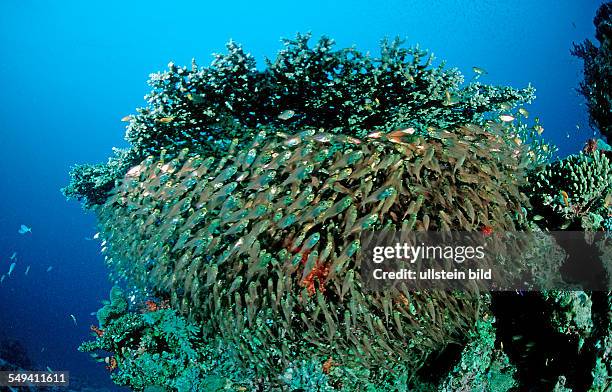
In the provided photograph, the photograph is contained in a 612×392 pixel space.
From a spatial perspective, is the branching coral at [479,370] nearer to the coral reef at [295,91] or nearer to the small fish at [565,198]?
the small fish at [565,198]

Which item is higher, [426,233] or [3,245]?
[3,245]

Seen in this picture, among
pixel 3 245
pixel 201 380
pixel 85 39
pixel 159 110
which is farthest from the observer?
pixel 85 39

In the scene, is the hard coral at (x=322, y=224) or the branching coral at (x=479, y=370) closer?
the hard coral at (x=322, y=224)

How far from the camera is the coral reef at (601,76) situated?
29.2 ft

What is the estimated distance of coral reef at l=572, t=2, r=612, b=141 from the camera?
8.89m

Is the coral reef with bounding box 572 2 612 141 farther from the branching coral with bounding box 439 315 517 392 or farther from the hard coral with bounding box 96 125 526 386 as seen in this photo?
the branching coral with bounding box 439 315 517 392

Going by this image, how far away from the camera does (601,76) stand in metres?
9.18

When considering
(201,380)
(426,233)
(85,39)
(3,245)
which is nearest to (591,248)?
(426,233)

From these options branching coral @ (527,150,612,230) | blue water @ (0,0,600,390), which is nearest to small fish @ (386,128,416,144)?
branching coral @ (527,150,612,230)

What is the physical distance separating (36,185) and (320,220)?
114503 mm

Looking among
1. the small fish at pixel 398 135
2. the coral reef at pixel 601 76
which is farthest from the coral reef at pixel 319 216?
the coral reef at pixel 601 76

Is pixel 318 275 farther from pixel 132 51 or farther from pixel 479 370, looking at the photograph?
pixel 132 51

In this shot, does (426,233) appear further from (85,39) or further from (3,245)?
(85,39)

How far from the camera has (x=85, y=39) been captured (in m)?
110
